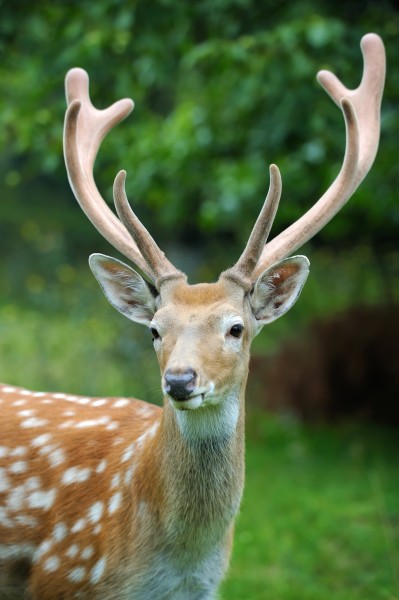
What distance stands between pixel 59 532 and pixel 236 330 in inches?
41.4

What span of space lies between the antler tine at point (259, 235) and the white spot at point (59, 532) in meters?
1.11

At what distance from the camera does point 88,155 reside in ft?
14.4

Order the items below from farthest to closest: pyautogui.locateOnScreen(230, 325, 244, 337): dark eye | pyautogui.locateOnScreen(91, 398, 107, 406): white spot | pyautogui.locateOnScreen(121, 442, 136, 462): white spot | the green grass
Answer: the green grass → pyautogui.locateOnScreen(91, 398, 107, 406): white spot → pyautogui.locateOnScreen(121, 442, 136, 462): white spot → pyautogui.locateOnScreen(230, 325, 244, 337): dark eye

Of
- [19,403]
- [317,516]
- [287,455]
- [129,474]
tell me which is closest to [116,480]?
[129,474]

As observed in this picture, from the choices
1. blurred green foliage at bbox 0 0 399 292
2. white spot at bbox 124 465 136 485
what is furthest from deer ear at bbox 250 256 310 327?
blurred green foliage at bbox 0 0 399 292

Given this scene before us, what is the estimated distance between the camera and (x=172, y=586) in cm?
365

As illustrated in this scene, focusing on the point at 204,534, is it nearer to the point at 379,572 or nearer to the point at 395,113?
the point at 379,572

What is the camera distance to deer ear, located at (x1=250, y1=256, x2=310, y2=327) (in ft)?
12.1

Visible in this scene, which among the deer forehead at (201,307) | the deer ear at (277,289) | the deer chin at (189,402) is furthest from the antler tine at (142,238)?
the deer chin at (189,402)

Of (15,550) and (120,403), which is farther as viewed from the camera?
(120,403)

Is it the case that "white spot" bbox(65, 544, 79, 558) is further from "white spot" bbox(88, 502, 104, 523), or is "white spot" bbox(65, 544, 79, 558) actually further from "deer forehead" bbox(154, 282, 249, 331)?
"deer forehead" bbox(154, 282, 249, 331)

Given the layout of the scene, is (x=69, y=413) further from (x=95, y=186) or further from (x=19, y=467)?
(x=95, y=186)

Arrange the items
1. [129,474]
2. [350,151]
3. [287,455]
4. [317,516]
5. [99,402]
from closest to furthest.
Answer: [129,474] < [350,151] < [99,402] < [317,516] < [287,455]

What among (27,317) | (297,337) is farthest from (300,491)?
(27,317)
